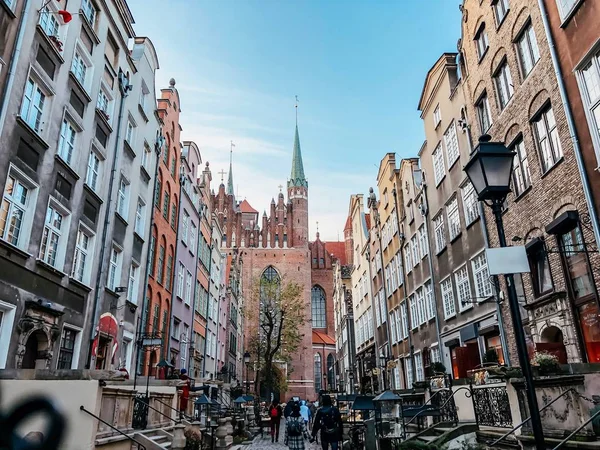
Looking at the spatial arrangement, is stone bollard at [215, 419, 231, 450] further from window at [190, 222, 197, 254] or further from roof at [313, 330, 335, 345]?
roof at [313, 330, 335, 345]

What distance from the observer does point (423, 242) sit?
24016 millimetres

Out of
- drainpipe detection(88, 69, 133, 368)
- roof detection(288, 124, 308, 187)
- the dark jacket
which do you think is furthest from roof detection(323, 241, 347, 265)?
the dark jacket

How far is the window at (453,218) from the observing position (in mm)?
19359

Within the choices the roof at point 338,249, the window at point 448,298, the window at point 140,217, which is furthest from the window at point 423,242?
the roof at point 338,249

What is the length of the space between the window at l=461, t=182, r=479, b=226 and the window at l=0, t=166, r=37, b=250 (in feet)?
47.5

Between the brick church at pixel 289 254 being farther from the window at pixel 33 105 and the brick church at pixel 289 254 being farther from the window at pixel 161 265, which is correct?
the window at pixel 33 105

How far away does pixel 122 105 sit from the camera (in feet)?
59.3

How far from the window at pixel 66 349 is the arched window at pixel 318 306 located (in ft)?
200

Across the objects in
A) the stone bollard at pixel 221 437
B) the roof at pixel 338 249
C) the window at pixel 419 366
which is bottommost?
the stone bollard at pixel 221 437

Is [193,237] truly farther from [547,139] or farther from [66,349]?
[547,139]

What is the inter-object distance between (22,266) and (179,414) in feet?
21.6

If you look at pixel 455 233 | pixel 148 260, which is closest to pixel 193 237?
pixel 148 260

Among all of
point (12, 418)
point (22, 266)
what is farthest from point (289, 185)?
point (12, 418)

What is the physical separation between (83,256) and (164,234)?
29.0 feet
